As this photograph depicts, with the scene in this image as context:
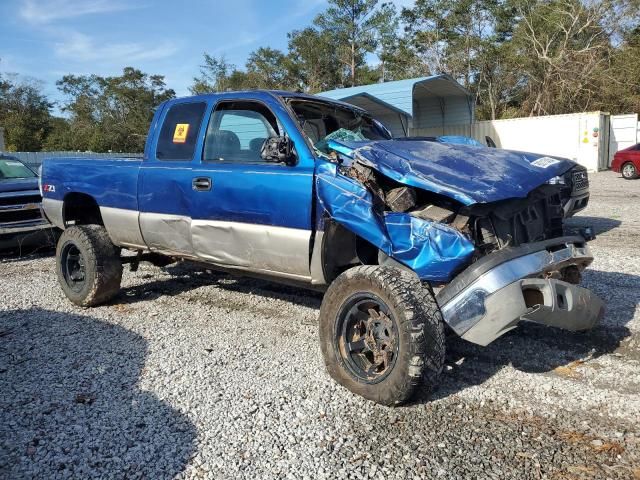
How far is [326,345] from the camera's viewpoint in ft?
11.8

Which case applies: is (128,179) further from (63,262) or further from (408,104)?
(408,104)

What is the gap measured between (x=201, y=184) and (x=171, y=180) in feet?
1.45

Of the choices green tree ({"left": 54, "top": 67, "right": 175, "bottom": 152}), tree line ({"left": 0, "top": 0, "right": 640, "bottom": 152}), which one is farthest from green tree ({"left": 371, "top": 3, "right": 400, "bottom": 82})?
green tree ({"left": 54, "top": 67, "right": 175, "bottom": 152})

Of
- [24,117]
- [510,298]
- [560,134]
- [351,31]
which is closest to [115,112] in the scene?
[24,117]

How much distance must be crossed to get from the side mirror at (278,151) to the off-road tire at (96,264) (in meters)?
2.56

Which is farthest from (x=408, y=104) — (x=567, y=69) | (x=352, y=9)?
(x=352, y=9)

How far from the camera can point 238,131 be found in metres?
4.61

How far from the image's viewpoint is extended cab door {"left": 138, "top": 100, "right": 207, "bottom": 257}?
4684 mm

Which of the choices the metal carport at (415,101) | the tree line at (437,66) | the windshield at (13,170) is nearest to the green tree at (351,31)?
the tree line at (437,66)

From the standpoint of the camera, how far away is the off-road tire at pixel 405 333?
10.2 ft

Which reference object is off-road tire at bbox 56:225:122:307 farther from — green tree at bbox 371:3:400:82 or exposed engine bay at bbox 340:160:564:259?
green tree at bbox 371:3:400:82

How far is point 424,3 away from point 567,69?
1252 cm

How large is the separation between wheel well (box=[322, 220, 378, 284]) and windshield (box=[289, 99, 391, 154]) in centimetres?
66

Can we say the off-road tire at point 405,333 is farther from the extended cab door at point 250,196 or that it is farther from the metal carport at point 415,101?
the metal carport at point 415,101
